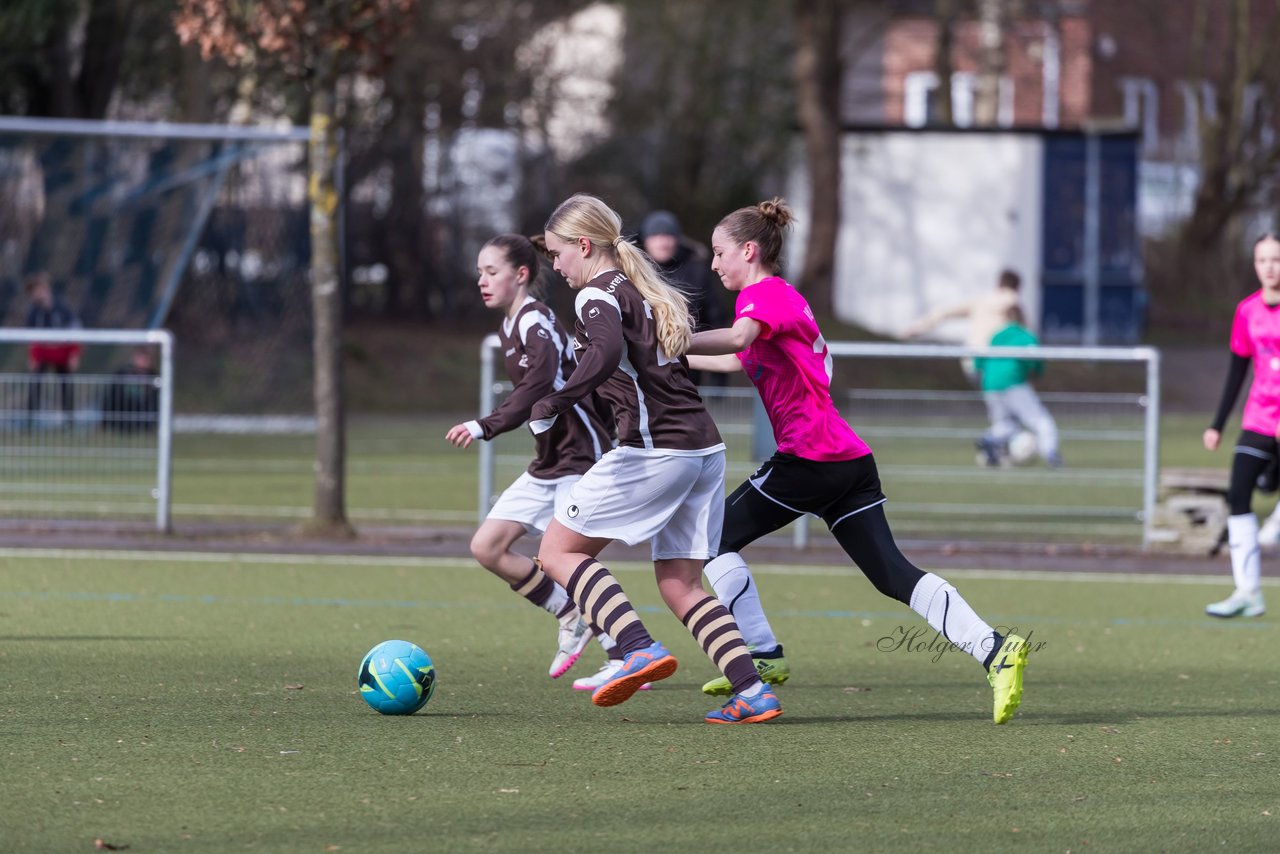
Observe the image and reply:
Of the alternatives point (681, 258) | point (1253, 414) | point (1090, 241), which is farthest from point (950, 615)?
point (1090, 241)

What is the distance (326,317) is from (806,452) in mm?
6705

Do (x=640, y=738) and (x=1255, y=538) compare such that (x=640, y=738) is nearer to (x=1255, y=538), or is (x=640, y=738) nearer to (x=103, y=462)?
(x=1255, y=538)

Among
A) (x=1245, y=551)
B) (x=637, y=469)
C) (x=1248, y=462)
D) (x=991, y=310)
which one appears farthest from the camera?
(x=991, y=310)

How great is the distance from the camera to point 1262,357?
30.6ft

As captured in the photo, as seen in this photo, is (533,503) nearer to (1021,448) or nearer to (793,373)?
(793,373)

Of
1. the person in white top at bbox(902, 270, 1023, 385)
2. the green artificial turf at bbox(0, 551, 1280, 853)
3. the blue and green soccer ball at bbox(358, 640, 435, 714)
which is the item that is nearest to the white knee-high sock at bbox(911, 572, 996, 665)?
the green artificial turf at bbox(0, 551, 1280, 853)

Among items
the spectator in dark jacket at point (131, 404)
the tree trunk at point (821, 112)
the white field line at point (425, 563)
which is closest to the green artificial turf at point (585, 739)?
the white field line at point (425, 563)

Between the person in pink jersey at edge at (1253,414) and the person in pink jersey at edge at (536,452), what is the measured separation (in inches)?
143

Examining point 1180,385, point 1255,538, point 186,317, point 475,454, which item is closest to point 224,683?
point 1255,538

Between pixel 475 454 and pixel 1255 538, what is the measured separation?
12.6 m

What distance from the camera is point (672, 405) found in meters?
6.27

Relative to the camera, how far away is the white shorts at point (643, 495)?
622 cm

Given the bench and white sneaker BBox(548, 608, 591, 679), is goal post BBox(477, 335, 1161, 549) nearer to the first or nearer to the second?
the bench

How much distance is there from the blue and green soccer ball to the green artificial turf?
0.20ft
